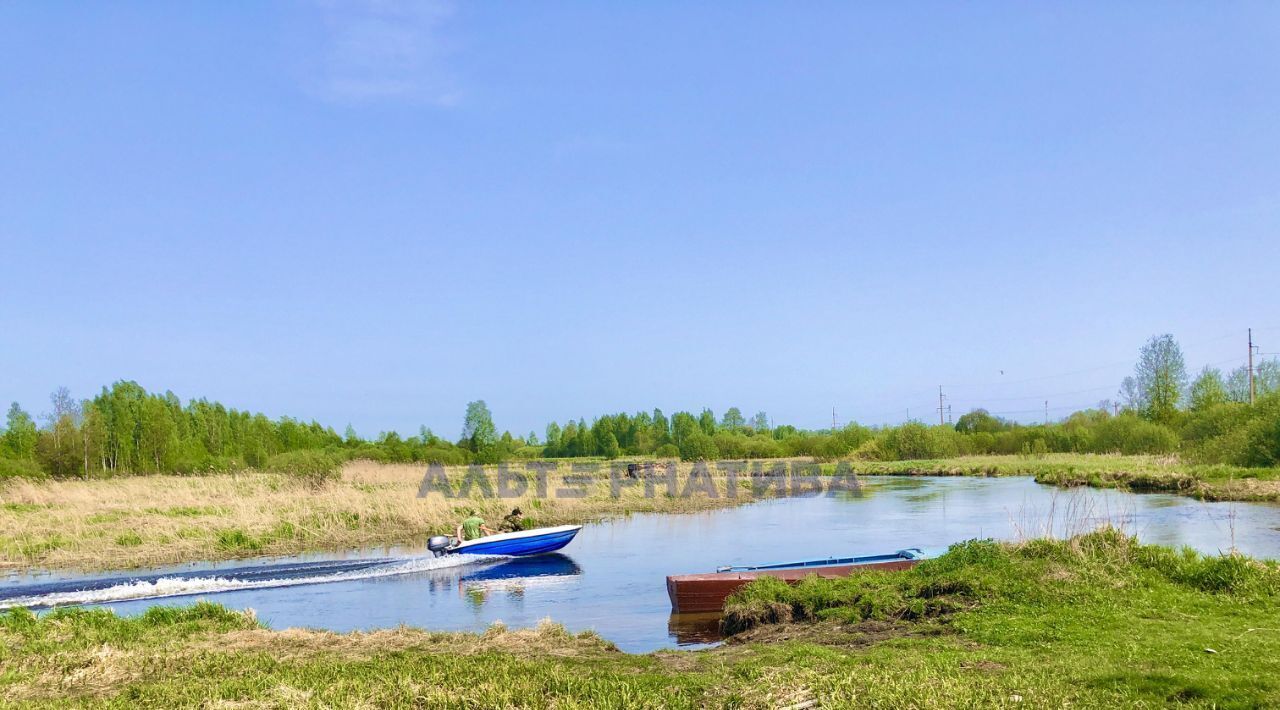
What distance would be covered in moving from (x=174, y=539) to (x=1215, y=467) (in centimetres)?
4604

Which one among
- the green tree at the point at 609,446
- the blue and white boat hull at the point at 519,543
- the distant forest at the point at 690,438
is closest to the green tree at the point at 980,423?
the distant forest at the point at 690,438

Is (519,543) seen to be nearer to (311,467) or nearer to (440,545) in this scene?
(440,545)

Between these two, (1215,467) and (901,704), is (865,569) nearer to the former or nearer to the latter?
(901,704)

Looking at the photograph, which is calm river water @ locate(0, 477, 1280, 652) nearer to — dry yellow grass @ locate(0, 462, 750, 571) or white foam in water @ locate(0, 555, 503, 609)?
white foam in water @ locate(0, 555, 503, 609)

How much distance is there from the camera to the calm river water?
17.9 m

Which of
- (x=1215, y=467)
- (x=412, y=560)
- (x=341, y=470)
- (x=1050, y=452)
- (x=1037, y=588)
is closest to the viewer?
(x=1037, y=588)

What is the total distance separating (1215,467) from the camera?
42250 millimetres

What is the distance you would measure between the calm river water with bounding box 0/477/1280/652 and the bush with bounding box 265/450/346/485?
1664cm

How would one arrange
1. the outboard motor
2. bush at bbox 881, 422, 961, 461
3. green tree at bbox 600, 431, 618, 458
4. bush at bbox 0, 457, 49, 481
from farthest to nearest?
green tree at bbox 600, 431, 618, 458
bush at bbox 881, 422, 961, 461
bush at bbox 0, 457, 49, 481
the outboard motor

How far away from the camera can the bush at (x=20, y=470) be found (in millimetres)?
45469

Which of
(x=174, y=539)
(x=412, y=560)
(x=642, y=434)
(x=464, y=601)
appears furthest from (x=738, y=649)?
(x=642, y=434)

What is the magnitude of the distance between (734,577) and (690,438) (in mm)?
88418

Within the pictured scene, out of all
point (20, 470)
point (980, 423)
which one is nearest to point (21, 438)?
point (20, 470)


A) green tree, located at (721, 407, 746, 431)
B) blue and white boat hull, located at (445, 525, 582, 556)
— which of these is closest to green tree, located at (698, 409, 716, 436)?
green tree, located at (721, 407, 746, 431)
